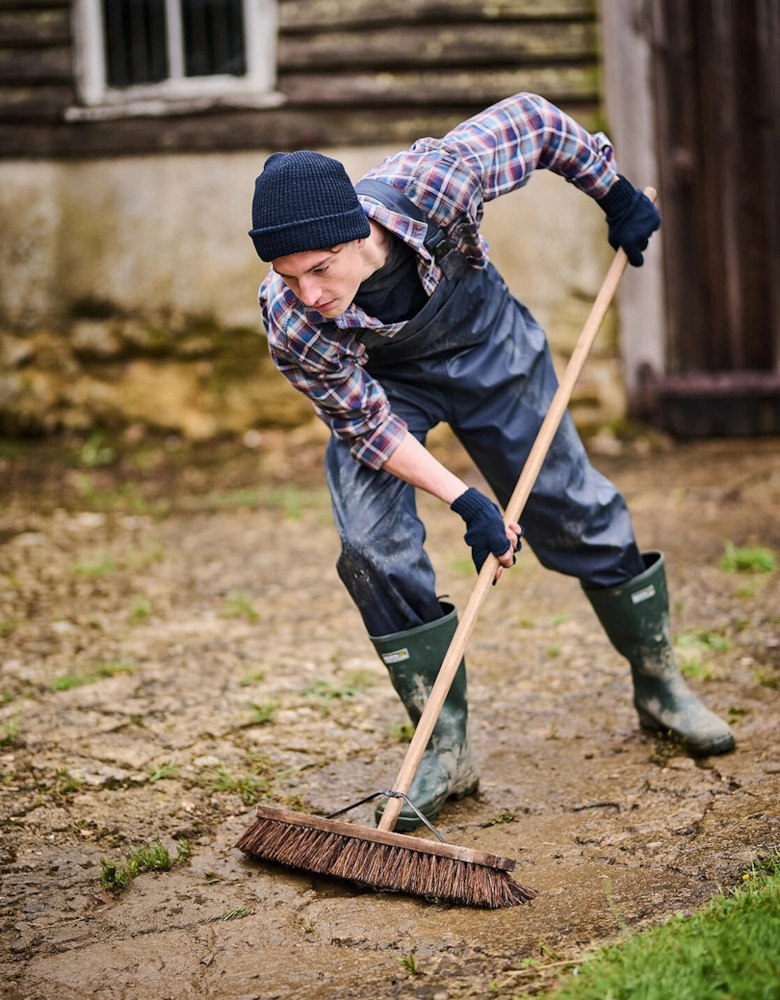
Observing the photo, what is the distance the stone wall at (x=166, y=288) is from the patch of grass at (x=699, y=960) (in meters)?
4.97

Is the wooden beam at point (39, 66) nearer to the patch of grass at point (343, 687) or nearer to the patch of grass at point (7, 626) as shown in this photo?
the patch of grass at point (7, 626)

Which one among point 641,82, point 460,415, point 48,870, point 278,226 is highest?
point 641,82

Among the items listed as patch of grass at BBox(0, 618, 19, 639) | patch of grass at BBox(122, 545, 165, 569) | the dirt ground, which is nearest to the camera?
the dirt ground

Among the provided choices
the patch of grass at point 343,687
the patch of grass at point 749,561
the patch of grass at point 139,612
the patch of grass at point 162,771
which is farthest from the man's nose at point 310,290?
the patch of grass at point 749,561

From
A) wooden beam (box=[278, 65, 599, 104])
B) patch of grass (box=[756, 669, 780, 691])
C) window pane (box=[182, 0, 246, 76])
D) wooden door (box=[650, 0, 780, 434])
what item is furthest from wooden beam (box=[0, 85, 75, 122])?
patch of grass (box=[756, 669, 780, 691])

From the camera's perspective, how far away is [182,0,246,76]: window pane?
23.9ft

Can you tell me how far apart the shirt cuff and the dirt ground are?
96 centimetres

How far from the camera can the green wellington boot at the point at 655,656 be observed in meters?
3.28

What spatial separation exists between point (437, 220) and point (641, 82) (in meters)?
4.37

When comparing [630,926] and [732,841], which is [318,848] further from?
[732,841]

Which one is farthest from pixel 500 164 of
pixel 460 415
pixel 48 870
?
pixel 48 870

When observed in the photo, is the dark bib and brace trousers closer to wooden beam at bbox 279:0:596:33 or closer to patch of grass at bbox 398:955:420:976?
patch of grass at bbox 398:955:420:976

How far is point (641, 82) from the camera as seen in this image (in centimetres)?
673

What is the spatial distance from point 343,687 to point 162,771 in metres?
0.77
